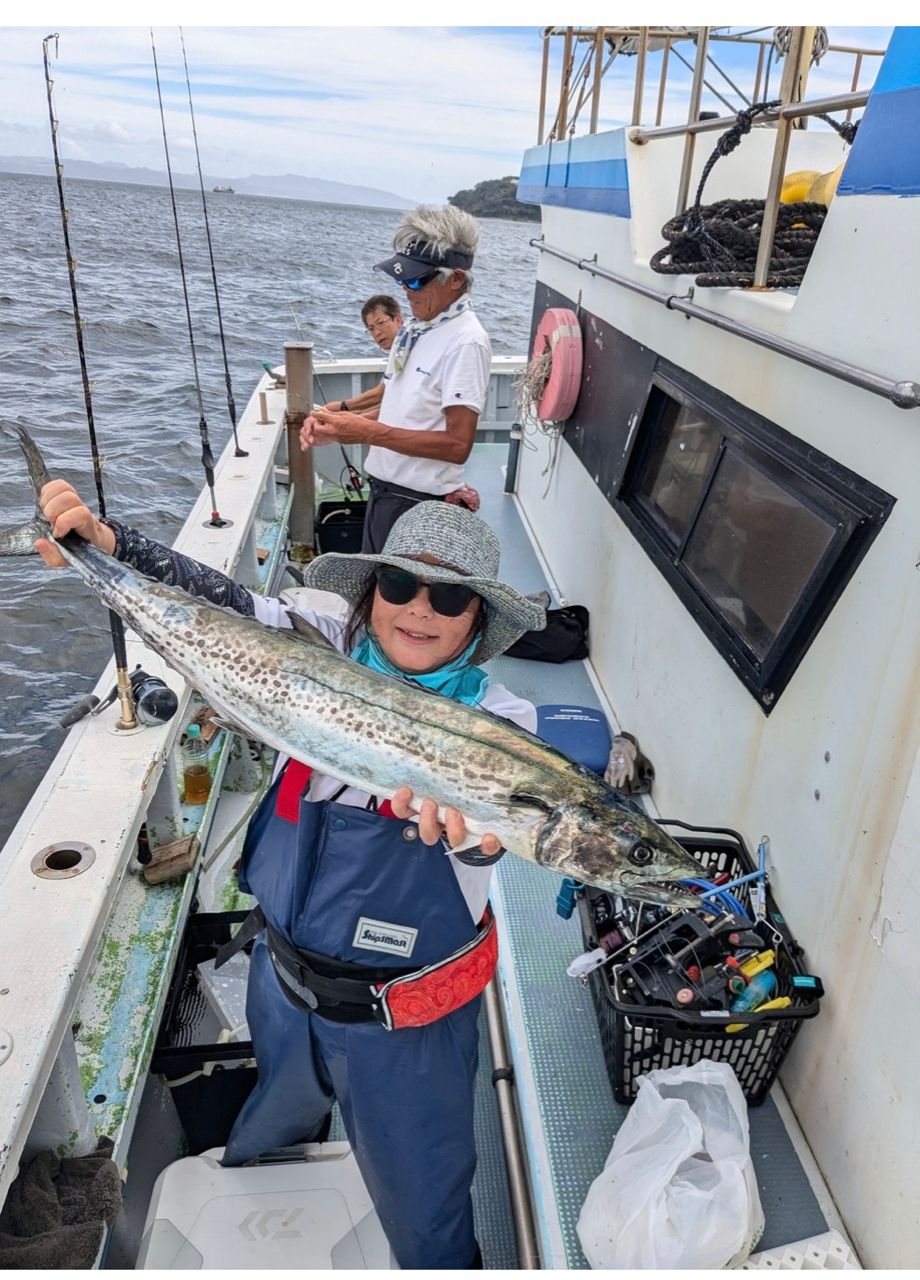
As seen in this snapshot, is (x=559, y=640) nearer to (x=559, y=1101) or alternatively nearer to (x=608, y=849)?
(x=559, y=1101)

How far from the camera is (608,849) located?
1.99m

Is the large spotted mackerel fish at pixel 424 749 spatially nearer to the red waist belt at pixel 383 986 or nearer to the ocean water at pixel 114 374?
the red waist belt at pixel 383 986

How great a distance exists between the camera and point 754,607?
123 inches

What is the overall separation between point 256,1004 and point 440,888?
0.78 meters

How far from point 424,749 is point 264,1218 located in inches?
61.9

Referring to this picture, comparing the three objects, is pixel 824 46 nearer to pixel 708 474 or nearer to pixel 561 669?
pixel 708 474

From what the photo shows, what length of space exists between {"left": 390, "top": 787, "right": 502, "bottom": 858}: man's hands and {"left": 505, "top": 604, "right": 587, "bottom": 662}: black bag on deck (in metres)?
3.24

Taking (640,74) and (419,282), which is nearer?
(419,282)

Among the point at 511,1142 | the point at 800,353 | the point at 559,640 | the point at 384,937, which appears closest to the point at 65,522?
the point at 384,937

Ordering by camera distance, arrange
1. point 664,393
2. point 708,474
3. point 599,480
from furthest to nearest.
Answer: point 599,480 → point 664,393 → point 708,474

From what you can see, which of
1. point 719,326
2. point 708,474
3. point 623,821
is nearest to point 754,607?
point 708,474

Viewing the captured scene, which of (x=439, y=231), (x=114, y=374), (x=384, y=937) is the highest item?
(x=439, y=231)

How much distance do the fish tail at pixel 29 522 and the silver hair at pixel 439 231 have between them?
2.40 metres

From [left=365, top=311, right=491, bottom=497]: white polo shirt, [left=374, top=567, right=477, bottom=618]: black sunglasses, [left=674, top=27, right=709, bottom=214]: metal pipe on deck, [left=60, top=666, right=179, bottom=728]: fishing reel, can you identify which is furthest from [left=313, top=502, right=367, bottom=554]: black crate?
[left=374, top=567, right=477, bottom=618]: black sunglasses
